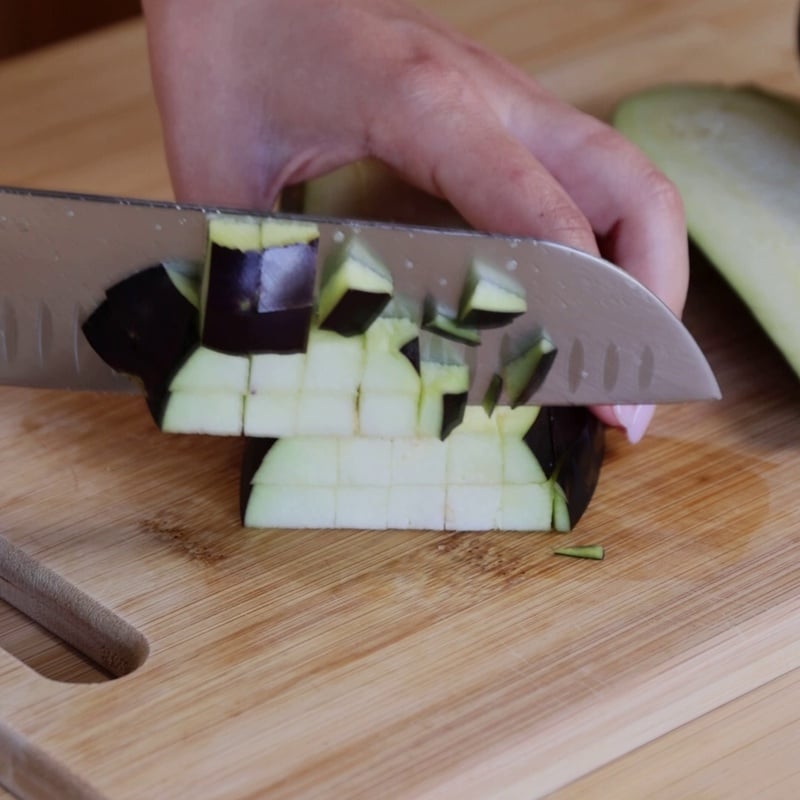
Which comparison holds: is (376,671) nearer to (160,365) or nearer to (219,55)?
(160,365)

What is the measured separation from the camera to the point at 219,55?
1908mm

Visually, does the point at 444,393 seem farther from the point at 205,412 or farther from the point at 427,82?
the point at 427,82

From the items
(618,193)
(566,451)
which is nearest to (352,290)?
(566,451)

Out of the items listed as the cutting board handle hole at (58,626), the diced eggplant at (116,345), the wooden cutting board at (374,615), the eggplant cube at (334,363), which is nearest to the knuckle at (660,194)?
the wooden cutting board at (374,615)

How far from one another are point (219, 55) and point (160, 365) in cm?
60

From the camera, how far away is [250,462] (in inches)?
63.4

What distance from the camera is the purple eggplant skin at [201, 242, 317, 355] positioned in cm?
146

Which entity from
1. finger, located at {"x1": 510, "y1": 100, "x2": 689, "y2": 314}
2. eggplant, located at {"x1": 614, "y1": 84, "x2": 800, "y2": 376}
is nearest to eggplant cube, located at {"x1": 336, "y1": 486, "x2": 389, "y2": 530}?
finger, located at {"x1": 510, "y1": 100, "x2": 689, "y2": 314}

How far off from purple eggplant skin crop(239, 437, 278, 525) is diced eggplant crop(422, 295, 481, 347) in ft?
0.79

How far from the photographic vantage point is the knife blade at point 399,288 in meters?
1.48

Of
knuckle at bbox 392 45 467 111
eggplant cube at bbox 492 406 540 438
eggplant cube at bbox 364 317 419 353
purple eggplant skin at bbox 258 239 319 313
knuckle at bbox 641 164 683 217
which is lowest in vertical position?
eggplant cube at bbox 492 406 540 438

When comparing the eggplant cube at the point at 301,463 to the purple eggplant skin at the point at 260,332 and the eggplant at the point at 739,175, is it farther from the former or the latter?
the eggplant at the point at 739,175

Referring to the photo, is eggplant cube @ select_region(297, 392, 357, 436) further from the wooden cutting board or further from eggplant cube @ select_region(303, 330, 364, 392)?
the wooden cutting board

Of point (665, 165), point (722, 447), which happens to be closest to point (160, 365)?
point (722, 447)
